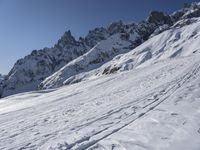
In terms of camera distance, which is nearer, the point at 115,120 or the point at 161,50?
the point at 115,120

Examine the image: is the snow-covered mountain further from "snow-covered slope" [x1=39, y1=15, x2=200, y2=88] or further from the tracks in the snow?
the tracks in the snow

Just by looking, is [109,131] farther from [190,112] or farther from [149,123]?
[190,112]

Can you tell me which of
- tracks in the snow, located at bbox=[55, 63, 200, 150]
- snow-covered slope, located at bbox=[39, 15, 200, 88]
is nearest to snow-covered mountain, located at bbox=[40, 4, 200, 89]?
snow-covered slope, located at bbox=[39, 15, 200, 88]

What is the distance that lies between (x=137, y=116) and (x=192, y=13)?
6106 inches

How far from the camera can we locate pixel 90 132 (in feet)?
29.5

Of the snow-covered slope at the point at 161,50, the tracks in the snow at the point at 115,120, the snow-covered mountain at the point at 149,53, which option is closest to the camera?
the tracks in the snow at the point at 115,120

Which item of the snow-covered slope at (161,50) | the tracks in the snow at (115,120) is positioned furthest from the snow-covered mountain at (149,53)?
the tracks in the snow at (115,120)

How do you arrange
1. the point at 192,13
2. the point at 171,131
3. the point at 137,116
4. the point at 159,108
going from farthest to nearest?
the point at 192,13
the point at 159,108
the point at 137,116
the point at 171,131

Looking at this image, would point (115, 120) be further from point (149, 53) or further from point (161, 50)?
point (149, 53)

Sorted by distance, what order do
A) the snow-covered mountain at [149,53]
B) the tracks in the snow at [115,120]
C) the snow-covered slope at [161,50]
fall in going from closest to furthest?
the tracks in the snow at [115,120] → the snow-covered slope at [161,50] → the snow-covered mountain at [149,53]

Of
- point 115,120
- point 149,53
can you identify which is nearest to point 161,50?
point 149,53

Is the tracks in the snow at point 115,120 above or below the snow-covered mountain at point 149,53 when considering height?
below

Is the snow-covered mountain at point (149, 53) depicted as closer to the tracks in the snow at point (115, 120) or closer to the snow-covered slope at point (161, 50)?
the snow-covered slope at point (161, 50)

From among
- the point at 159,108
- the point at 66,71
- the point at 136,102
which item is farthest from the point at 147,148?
the point at 66,71
